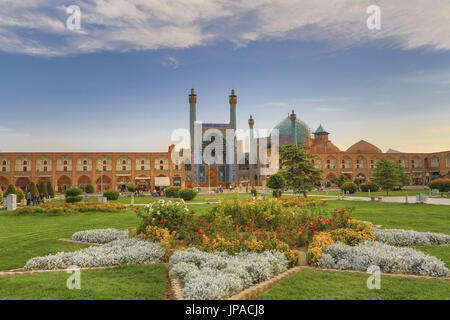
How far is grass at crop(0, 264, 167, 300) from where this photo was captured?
4.34 m

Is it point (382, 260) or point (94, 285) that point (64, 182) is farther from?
point (382, 260)

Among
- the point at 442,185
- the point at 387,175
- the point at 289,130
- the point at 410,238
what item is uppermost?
the point at 289,130

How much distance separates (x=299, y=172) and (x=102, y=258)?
19417 millimetres

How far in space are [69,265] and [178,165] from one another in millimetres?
48713

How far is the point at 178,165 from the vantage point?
179 feet

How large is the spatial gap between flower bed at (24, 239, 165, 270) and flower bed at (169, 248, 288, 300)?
715mm

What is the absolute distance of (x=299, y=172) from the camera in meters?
23.7

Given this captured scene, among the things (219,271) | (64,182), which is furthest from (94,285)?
(64,182)

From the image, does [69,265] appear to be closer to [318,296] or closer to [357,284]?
[318,296]

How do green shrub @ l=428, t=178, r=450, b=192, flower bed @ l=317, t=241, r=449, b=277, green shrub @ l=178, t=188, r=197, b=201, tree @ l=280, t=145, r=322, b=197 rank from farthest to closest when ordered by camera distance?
green shrub @ l=178, t=188, r=197, b=201 → green shrub @ l=428, t=178, r=450, b=192 → tree @ l=280, t=145, r=322, b=197 → flower bed @ l=317, t=241, r=449, b=277

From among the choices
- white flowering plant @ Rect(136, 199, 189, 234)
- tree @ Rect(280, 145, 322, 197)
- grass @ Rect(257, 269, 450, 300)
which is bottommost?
grass @ Rect(257, 269, 450, 300)
